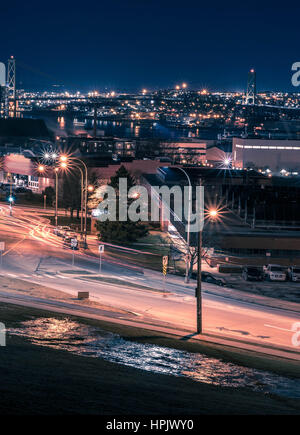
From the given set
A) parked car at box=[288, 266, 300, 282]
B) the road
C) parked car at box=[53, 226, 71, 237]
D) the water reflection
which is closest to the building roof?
parked car at box=[53, 226, 71, 237]

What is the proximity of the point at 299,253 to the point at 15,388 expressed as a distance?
26.3 meters

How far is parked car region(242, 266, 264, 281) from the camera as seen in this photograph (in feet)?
99.4

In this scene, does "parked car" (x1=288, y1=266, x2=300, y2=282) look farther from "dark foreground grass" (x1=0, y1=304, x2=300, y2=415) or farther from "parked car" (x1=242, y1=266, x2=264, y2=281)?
"dark foreground grass" (x1=0, y1=304, x2=300, y2=415)

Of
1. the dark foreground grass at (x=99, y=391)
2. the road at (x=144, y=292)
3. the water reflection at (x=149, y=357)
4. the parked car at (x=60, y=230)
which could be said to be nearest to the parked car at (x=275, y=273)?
the road at (x=144, y=292)

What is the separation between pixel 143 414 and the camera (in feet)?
34.8

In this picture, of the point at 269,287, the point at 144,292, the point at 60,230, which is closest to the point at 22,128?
the point at 60,230

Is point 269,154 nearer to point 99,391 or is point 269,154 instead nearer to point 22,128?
point 22,128

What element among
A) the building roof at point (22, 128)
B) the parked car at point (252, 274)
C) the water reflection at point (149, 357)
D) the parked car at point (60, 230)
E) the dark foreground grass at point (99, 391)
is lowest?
the water reflection at point (149, 357)

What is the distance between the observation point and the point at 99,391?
12.1 meters

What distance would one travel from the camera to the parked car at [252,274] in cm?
3030

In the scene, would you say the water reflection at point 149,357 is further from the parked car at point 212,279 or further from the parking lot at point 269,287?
the parking lot at point 269,287

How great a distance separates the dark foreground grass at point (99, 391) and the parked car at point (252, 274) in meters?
16.5

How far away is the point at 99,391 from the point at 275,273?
66.5 feet

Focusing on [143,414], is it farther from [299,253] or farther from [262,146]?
[262,146]
